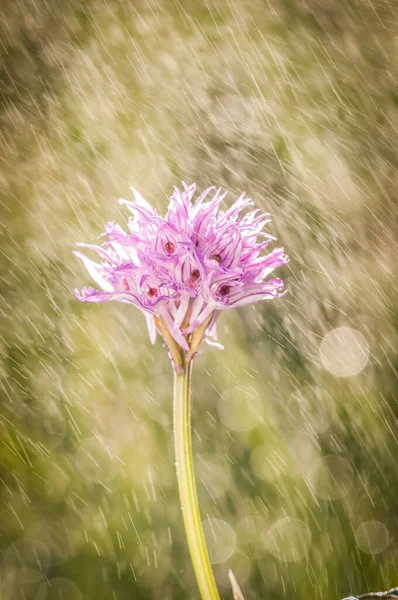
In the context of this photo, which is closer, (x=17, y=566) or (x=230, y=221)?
(x=230, y=221)

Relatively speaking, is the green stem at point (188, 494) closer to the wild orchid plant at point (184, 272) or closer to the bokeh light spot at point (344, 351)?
the wild orchid plant at point (184, 272)

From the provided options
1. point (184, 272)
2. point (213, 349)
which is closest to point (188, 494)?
→ point (184, 272)

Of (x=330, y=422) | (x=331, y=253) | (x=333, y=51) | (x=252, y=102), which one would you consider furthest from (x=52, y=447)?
(x=333, y=51)

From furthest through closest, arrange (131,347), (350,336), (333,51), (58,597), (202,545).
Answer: (333,51) → (350,336) → (131,347) → (58,597) → (202,545)

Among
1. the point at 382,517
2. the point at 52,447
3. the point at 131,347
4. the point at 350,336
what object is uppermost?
the point at 131,347

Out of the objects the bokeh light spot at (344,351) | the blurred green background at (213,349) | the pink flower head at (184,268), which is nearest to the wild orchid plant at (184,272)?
the pink flower head at (184,268)

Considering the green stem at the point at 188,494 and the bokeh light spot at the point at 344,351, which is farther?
the bokeh light spot at the point at 344,351

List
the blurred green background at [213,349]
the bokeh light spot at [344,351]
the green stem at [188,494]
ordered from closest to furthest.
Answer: the green stem at [188,494] → the blurred green background at [213,349] → the bokeh light spot at [344,351]

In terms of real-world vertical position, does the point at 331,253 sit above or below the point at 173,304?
below

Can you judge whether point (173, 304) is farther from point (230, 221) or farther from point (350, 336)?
point (350, 336)
